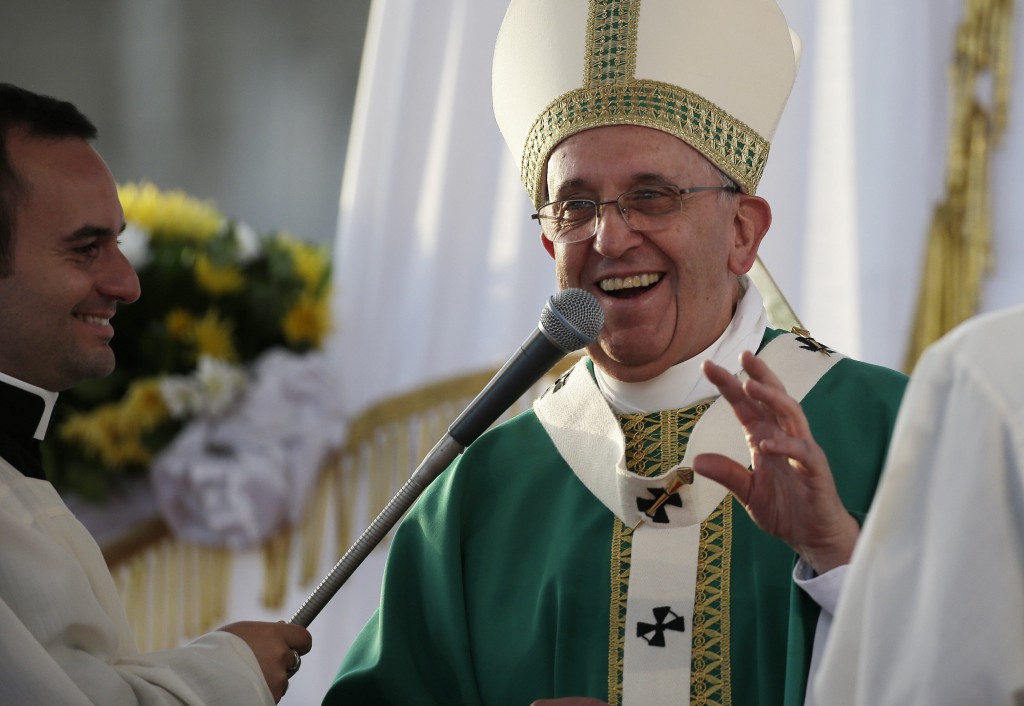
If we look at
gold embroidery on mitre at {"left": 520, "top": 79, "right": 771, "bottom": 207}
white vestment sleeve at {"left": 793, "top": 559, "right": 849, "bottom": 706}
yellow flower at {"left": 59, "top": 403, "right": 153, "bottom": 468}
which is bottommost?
yellow flower at {"left": 59, "top": 403, "right": 153, "bottom": 468}

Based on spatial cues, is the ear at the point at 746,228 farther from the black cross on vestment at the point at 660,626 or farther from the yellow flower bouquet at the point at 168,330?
the yellow flower bouquet at the point at 168,330

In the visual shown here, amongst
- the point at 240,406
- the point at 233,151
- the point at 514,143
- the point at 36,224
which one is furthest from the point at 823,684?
the point at 233,151

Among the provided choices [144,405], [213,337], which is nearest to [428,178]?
[213,337]

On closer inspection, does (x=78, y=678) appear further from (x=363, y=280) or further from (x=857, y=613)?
(x=363, y=280)

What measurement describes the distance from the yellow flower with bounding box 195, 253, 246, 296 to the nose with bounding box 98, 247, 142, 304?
218 cm

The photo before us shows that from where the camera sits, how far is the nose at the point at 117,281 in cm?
236

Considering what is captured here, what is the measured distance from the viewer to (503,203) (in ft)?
15.4

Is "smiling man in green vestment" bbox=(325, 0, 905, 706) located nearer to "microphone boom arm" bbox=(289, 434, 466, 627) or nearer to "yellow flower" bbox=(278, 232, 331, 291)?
"microphone boom arm" bbox=(289, 434, 466, 627)

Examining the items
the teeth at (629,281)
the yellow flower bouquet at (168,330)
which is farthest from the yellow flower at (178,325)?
the teeth at (629,281)

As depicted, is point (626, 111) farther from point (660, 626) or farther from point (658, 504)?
point (660, 626)

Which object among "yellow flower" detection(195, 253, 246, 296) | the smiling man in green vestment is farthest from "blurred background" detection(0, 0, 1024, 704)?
the smiling man in green vestment

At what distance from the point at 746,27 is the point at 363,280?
2.38 m

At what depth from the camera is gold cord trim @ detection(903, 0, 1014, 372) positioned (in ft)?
13.0

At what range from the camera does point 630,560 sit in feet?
8.05
